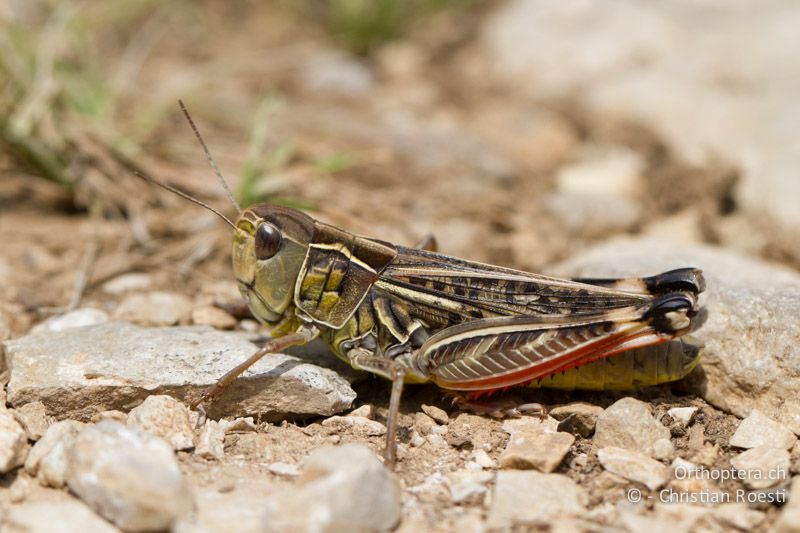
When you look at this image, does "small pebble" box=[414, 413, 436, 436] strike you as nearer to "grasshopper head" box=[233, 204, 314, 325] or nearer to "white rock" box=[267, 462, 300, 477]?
"white rock" box=[267, 462, 300, 477]

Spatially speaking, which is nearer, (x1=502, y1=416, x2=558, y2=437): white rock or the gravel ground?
the gravel ground

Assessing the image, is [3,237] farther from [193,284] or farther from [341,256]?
[341,256]

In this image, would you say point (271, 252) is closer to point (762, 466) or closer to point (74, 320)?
point (74, 320)

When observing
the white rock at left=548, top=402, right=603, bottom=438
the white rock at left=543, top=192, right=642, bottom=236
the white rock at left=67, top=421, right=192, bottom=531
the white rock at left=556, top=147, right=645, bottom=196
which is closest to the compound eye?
the white rock at left=67, top=421, right=192, bottom=531

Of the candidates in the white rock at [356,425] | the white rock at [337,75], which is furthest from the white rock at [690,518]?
the white rock at [337,75]

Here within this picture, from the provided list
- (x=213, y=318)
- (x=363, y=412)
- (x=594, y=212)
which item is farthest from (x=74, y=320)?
(x=594, y=212)

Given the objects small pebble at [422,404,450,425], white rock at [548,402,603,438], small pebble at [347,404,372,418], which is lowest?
small pebble at [347,404,372,418]
